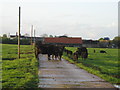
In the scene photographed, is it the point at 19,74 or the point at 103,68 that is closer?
the point at 19,74

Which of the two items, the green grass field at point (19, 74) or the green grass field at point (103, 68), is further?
the green grass field at point (103, 68)

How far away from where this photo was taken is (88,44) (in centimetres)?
8788

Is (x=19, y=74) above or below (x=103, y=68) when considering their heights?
above

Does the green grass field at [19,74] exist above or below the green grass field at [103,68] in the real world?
above

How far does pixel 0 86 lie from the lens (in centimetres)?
764

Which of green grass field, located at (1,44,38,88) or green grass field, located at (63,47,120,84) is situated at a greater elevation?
green grass field, located at (1,44,38,88)

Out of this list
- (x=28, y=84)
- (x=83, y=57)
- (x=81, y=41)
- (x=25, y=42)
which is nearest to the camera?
(x=28, y=84)

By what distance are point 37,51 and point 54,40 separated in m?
72.8

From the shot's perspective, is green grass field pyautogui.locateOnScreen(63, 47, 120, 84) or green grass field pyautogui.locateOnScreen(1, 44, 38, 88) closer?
green grass field pyautogui.locateOnScreen(1, 44, 38, 88)

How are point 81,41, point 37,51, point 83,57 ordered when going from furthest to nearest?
point 81,41
point 83,57
point 37,51

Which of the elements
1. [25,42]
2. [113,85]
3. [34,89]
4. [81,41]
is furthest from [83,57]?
[81,41]

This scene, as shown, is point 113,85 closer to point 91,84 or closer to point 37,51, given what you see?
point 91,84

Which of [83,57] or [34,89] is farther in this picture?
[83,57]

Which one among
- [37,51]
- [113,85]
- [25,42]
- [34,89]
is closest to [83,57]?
[37,51]
